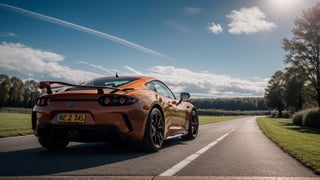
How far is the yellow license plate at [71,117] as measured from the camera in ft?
17.9

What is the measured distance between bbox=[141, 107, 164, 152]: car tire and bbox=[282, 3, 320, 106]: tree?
3259 centimetres

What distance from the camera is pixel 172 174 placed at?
159 inches

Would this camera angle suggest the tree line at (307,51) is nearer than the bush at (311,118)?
No

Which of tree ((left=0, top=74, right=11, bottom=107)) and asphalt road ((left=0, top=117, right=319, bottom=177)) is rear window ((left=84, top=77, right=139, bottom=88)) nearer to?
asphalt road ((left=0, top=117, right=319, bottom=177))

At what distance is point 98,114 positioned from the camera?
542 cm

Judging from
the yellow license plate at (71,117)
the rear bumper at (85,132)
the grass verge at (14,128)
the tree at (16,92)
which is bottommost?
the grass verge at (14,128)

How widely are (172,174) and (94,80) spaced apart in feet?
11.8

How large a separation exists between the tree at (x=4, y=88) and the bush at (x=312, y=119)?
113 meters

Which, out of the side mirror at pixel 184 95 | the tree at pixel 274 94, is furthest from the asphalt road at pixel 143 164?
the tree at pixel 274 94

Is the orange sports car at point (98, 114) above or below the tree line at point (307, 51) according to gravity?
below

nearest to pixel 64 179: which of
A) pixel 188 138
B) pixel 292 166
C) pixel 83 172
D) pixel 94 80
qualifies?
pixel 83 172

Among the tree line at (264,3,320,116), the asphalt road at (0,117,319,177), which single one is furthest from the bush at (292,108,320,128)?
the asphalt road at (0,117,319,177)

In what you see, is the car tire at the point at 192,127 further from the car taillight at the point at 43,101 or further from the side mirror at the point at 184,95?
the car taillight at the point at 43,101

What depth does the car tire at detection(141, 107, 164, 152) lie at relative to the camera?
5.92 m
